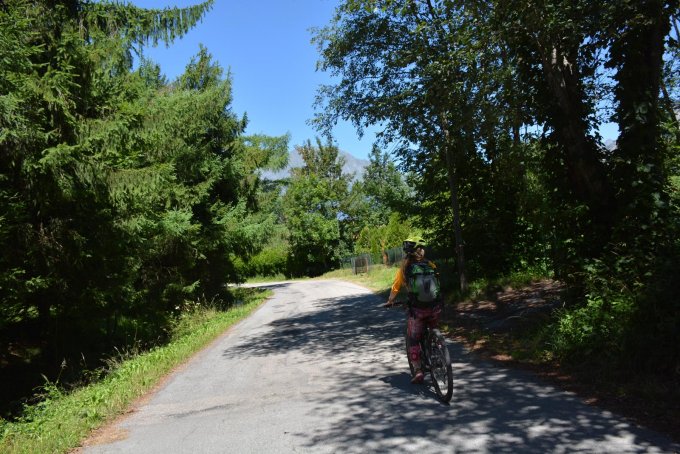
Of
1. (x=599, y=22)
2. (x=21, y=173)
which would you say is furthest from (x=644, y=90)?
(x=21, y=173)

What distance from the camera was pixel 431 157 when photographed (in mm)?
15289

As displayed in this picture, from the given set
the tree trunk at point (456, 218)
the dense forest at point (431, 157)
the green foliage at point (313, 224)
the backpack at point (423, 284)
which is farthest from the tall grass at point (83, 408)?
the green foliage at point (313, 224)

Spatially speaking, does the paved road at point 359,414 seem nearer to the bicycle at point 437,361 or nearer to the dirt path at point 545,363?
the bicycle at point 437,361

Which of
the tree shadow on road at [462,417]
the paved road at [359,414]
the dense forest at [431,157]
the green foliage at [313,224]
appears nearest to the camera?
the tree shadow on road at [462,417]

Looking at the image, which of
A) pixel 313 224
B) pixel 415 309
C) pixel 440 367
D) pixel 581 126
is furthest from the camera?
pixel 313 224

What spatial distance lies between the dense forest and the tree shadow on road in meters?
1.37

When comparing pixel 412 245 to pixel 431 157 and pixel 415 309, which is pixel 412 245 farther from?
pixel 431 157

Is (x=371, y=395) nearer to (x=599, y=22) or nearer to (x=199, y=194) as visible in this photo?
(x=599, y=22)

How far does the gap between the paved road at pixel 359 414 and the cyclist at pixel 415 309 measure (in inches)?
16.3

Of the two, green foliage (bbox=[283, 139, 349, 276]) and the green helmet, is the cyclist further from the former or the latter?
green foliage (bbox=[283, 139, 349, 276])

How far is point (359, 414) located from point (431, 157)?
427 inches

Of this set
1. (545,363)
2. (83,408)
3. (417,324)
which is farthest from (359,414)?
(83,408)

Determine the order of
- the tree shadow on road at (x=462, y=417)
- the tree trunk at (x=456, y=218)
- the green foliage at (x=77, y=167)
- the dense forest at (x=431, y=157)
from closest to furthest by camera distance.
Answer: the tree shadow on road at (x=462, y=417) → the dense forest at (x=431, y=157) → the green foliage at (x=77, y=167) → the tree trunk at (x=456, y=218)

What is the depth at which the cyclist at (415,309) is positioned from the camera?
246 inches
